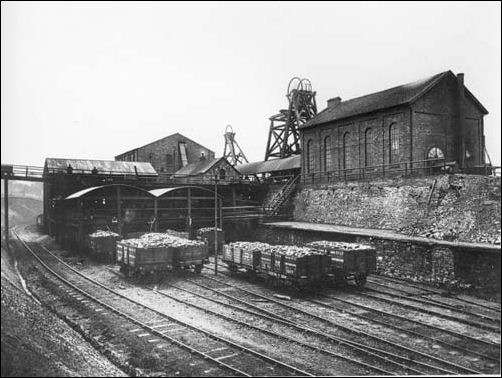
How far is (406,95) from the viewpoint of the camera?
25891 millimetres

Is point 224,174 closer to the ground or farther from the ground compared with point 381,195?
farther from the ground

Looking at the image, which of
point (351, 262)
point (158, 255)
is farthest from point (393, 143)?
point (158, 255)

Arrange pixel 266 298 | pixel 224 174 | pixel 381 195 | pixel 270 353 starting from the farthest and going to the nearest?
pixel 224 174
pixel 381 195
pixel 266 298
pixel 270 353

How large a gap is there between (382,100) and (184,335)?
22647 millimetres

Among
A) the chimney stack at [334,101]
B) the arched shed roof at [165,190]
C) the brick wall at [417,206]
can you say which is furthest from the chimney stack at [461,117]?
the arched shed roof at [165,190]

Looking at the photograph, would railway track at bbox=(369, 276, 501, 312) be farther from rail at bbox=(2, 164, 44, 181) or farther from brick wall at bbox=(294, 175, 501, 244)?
rail at bbox=(2, 164, 44, 181)

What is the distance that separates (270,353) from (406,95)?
70.1 feet

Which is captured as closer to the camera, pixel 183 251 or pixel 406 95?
pixel 183 251


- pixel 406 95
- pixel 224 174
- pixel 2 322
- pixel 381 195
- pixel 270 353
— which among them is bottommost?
pixel 270 353

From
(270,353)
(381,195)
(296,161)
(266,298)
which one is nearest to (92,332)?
(270,353)

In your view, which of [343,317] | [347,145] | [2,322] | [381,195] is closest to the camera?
[2,322]

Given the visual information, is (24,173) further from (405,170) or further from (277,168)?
(405,170)

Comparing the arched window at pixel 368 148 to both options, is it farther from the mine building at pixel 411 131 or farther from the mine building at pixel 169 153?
the mine building at pixel 169 153

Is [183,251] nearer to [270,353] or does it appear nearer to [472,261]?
[270,353]
